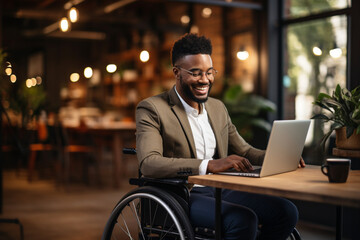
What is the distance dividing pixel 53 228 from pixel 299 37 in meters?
3.24

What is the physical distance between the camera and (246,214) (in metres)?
2.16

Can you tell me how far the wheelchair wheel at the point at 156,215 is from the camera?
209 cm

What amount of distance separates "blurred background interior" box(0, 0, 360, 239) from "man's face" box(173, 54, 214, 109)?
6.72 ft

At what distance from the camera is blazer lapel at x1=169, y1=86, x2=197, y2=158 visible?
96.9 inches

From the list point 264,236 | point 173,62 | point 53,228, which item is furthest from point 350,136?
point 53,228

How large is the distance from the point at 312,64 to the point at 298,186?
369 cm

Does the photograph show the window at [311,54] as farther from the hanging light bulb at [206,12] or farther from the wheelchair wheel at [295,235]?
the wheelchair wheel at [295,235]

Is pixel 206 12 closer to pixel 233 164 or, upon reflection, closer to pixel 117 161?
pixel 117 161

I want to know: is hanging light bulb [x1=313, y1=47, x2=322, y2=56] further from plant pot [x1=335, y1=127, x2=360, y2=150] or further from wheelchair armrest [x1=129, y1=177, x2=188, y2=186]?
wheelchair armrest [x1=129, y1=177, x2=188, y2=186]

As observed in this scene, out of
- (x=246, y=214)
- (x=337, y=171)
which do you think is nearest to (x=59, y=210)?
(x=246, y=214)

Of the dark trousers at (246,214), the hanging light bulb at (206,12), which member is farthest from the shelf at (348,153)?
the hanging light bulb at (206,12)

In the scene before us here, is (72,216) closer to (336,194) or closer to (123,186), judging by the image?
(123,186)

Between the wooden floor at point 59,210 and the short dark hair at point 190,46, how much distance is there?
6.85ft

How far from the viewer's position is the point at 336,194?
5.46 ft
